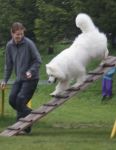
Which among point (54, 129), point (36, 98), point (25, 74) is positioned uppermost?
point (25, 74)

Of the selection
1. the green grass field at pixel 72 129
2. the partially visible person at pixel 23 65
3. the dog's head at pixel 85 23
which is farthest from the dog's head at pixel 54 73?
the dog's head at pixel 85 23

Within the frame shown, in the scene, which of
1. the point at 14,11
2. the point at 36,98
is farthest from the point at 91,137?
the point at 14,11

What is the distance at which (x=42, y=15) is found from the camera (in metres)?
28.0

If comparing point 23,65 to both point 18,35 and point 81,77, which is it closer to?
point 18,35

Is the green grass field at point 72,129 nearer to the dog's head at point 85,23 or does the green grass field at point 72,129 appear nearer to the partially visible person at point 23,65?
the partially visible person at point 23,65

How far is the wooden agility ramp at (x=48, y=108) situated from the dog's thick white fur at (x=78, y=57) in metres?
0.25

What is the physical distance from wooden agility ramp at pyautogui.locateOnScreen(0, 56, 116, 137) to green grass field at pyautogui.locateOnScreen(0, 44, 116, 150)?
24 centimetres

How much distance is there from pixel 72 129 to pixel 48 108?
1.46 m

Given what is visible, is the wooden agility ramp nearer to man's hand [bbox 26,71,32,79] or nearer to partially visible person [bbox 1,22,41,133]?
partially visible person [bbox 1,22,41,133]

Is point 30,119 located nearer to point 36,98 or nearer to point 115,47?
point 36,98

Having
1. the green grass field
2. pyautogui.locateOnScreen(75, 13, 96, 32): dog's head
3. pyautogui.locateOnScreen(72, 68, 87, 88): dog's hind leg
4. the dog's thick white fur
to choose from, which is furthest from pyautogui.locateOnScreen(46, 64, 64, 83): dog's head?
pyautogui.locateOnScreen(75, 13, 96, 32): dog's head

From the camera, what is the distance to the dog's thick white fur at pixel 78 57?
10047 millimetres

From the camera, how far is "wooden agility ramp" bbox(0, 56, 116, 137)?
961 cm

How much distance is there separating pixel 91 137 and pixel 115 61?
1711mm
